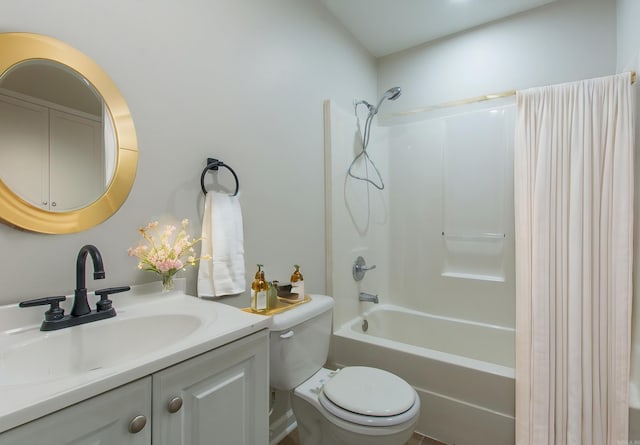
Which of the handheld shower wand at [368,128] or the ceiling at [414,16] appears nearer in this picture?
the ceiling at [414,16]

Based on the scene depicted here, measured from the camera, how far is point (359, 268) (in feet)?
7.70

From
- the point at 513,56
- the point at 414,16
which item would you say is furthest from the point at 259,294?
the point at 513,56

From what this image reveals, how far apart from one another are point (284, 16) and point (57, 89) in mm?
1262

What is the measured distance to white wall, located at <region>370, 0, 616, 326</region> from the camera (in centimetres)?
200

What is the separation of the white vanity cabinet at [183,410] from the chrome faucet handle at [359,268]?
143 centimetres

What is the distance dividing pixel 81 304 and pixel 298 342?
2.70 feet

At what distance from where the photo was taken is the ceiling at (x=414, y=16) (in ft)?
6.77

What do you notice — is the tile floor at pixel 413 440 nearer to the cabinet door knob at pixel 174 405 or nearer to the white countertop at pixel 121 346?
the white countertop at pixel 121 346

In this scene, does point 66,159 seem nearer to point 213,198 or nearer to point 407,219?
point 213,198

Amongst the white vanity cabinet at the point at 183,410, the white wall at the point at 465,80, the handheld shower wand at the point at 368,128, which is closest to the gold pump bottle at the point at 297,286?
the white vanity cabinet at the point at 183,410

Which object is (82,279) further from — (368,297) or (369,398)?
(368,297)

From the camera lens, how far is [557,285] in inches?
62.8

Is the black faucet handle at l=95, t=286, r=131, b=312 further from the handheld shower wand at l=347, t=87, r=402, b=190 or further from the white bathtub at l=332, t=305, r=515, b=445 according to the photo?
the handheld shower wand at l=347, t=87, r=402, b=190

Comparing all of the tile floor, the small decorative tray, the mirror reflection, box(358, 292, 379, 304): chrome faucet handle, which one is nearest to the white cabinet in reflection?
the mirror reflection
